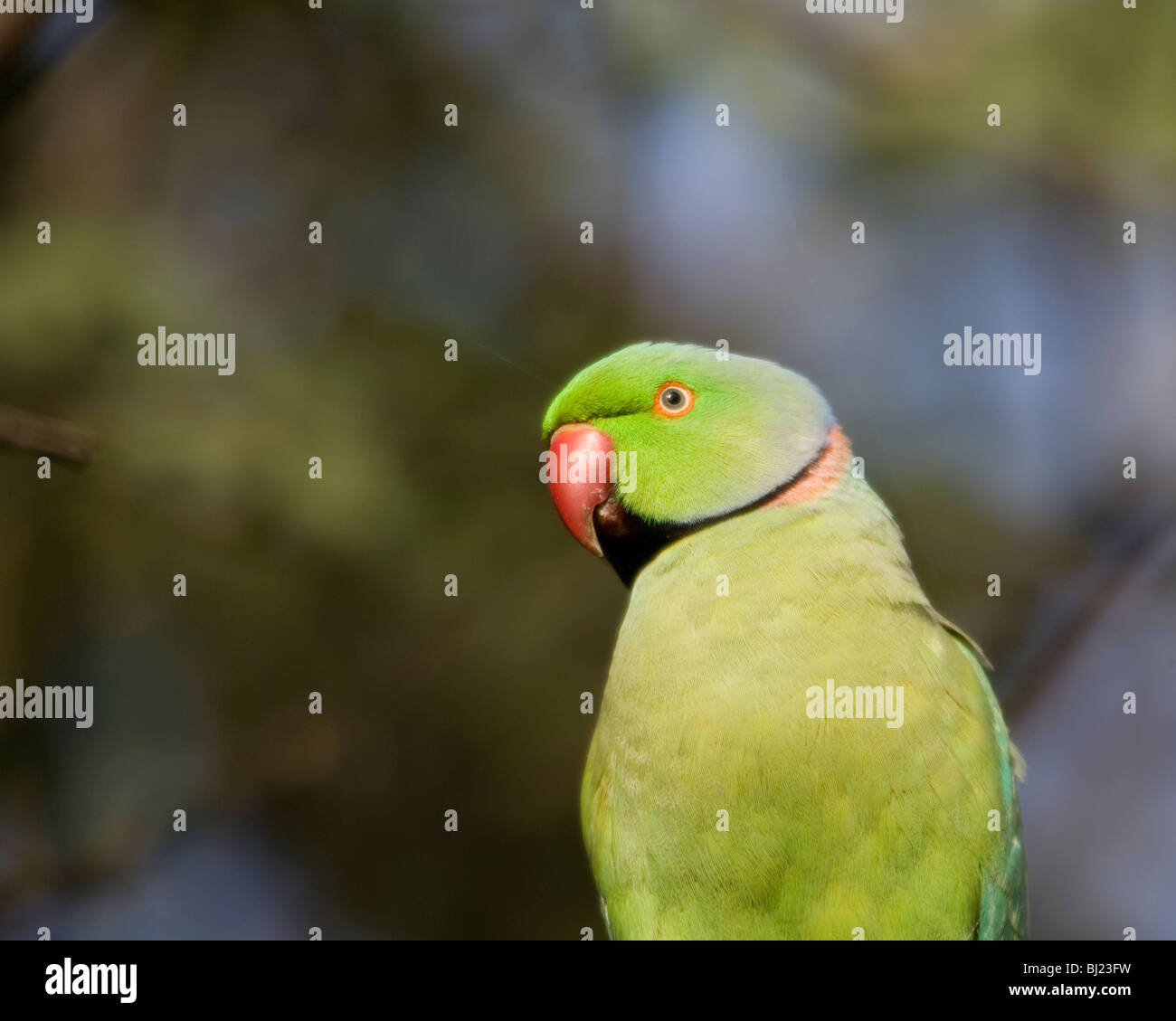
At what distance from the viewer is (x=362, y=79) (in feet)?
12.2

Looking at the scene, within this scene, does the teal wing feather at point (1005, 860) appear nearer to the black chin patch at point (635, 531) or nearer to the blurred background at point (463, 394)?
the black chin patch at point (635, 531)

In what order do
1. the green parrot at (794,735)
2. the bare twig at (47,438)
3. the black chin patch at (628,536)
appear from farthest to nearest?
the black chin patch at (628,536) < the green parrot at (794,735) < the bare twig at (47,438)

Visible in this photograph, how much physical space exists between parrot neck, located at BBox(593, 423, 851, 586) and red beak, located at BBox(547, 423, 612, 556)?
20 millimetres

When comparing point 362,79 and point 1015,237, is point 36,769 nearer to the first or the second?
point 362,79

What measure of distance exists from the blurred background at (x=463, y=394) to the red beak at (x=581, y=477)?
3.59 feet

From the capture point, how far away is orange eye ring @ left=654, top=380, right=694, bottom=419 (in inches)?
82.2

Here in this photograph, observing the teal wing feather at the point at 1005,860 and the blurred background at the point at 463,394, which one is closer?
the teal wing feather at the point at 1005,860

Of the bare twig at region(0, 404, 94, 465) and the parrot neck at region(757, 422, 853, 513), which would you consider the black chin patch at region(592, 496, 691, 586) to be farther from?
the bare twig at region(0, 404, 94, 465)

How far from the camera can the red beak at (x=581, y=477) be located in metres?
2.15

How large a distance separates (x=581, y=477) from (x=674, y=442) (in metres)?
0.20

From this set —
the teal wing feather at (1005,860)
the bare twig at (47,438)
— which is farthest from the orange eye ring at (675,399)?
the bare twig at (47,438)

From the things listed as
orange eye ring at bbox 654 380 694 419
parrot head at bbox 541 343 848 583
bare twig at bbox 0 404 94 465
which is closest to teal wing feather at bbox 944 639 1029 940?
parrot head at bbox 541 343 848 583

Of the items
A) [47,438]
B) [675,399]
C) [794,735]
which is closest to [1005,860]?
[794,735]
